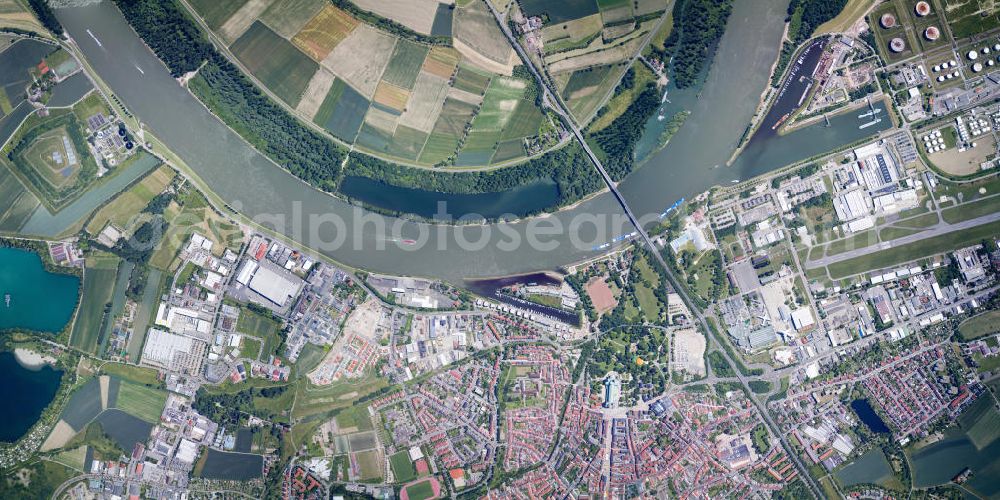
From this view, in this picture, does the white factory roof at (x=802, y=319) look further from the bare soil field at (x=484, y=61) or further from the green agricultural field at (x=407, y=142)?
the green agricultural field at (x=407, y=142)

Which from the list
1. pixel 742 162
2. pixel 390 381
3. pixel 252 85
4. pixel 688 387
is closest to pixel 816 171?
pixel 742 162

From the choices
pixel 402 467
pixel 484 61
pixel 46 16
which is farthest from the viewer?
pixel 484 61

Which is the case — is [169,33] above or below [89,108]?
above

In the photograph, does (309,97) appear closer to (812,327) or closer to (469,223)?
(469,223)

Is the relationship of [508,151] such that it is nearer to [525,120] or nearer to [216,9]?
[525,120]

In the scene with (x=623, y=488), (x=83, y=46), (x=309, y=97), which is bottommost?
(x=623, y=488)

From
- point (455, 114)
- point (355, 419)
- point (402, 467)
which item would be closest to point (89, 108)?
point (455, 114)
